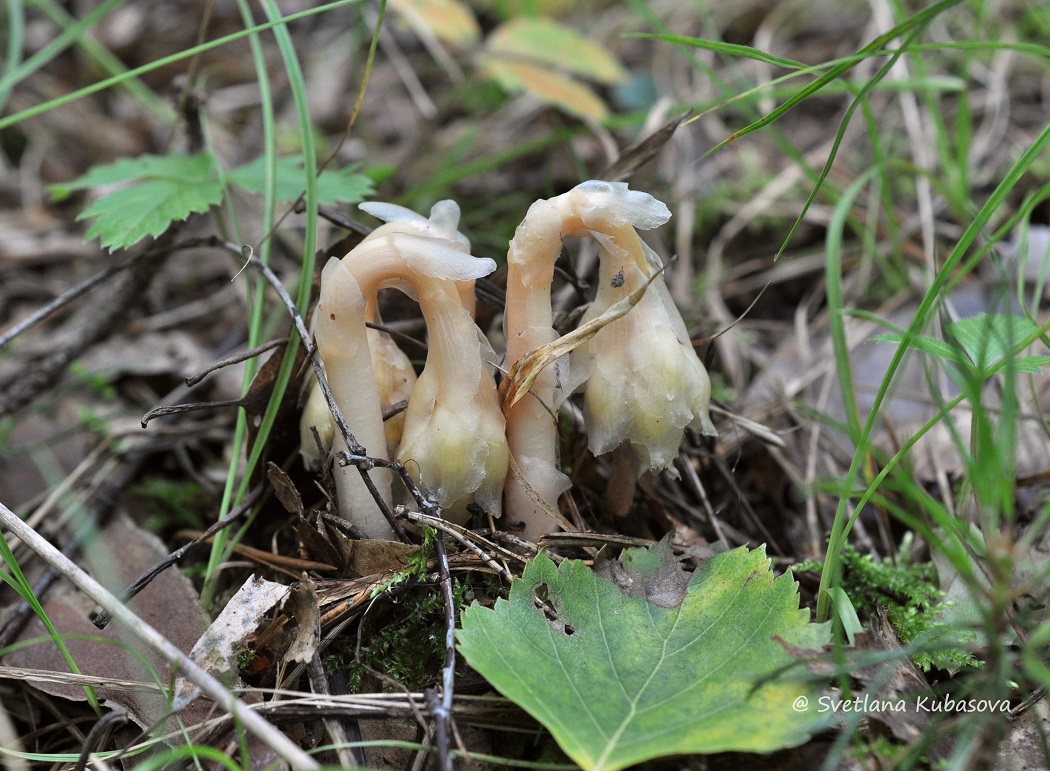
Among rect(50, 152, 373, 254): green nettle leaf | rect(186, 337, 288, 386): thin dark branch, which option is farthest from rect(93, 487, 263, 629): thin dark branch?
rect(50, 152, 373, 254): green nettle leaf

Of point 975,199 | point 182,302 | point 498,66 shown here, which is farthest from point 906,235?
point 182,302

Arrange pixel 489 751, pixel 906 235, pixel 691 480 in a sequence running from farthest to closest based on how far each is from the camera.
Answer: pixel 906 235
pixel 691 480
pixel 489 751

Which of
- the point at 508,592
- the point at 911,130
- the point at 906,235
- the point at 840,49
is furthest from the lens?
the point at 840,49

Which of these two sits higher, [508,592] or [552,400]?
[552,400]

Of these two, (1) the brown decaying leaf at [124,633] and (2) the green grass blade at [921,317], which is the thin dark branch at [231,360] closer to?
(1) the brown decaying leaf at [124,633]

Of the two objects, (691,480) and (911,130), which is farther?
(911,130)

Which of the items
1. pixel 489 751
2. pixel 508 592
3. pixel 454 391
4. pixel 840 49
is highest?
pixel 840 49

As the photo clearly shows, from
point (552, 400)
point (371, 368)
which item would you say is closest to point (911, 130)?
point (552, 400)

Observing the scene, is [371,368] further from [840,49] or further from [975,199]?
[840,49]

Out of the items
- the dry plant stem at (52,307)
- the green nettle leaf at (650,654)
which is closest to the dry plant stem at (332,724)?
the green nettle leaf at (650,654)
